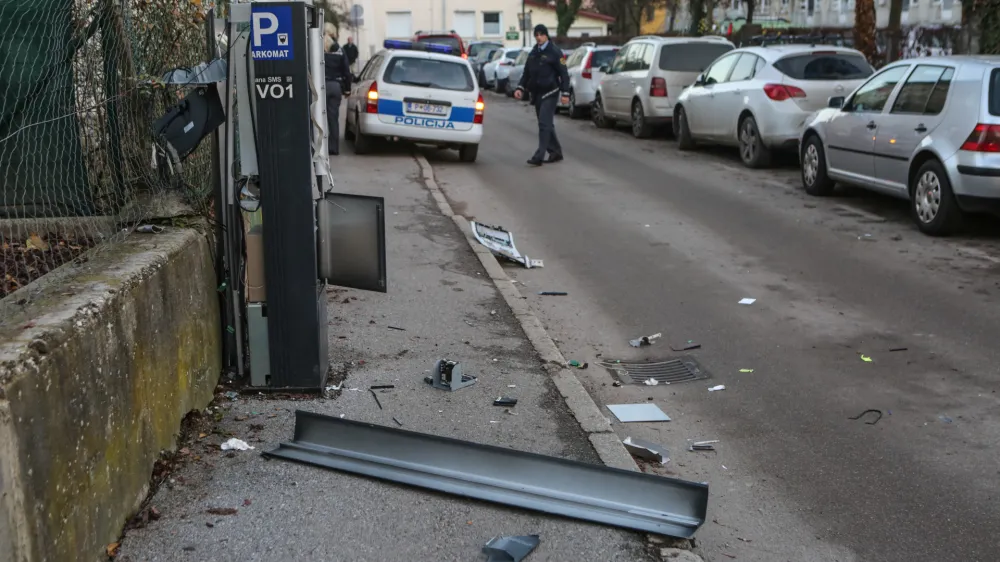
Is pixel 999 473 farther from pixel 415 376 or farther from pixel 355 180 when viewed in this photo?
pixel 355 180

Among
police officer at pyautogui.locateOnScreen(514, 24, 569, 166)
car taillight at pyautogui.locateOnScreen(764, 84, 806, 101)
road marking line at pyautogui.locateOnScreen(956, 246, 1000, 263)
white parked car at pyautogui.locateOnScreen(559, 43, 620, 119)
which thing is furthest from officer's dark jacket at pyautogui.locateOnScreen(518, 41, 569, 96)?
white parked car at pyautogui.locateOnScreen(559, 43, 620, 119)

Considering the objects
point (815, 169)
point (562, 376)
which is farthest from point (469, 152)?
point (562, 376)

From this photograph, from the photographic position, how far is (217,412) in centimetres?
527

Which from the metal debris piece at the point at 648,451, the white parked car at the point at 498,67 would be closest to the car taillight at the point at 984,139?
the metal debris piece at the point at 648,451

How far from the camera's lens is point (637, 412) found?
5.92m

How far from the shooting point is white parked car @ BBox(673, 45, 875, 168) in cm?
1490

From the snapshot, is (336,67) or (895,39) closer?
(336,67)

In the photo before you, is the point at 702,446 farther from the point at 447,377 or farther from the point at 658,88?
the point at 658,88

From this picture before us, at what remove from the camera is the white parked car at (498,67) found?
38531 mm

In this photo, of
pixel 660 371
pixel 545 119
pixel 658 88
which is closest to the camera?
pixel 660 371

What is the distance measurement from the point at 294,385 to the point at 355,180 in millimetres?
8809

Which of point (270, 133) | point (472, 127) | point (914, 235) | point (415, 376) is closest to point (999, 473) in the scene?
point (415, 376)

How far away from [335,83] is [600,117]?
25.5ft

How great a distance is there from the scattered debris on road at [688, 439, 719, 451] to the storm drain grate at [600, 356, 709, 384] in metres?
1.03
